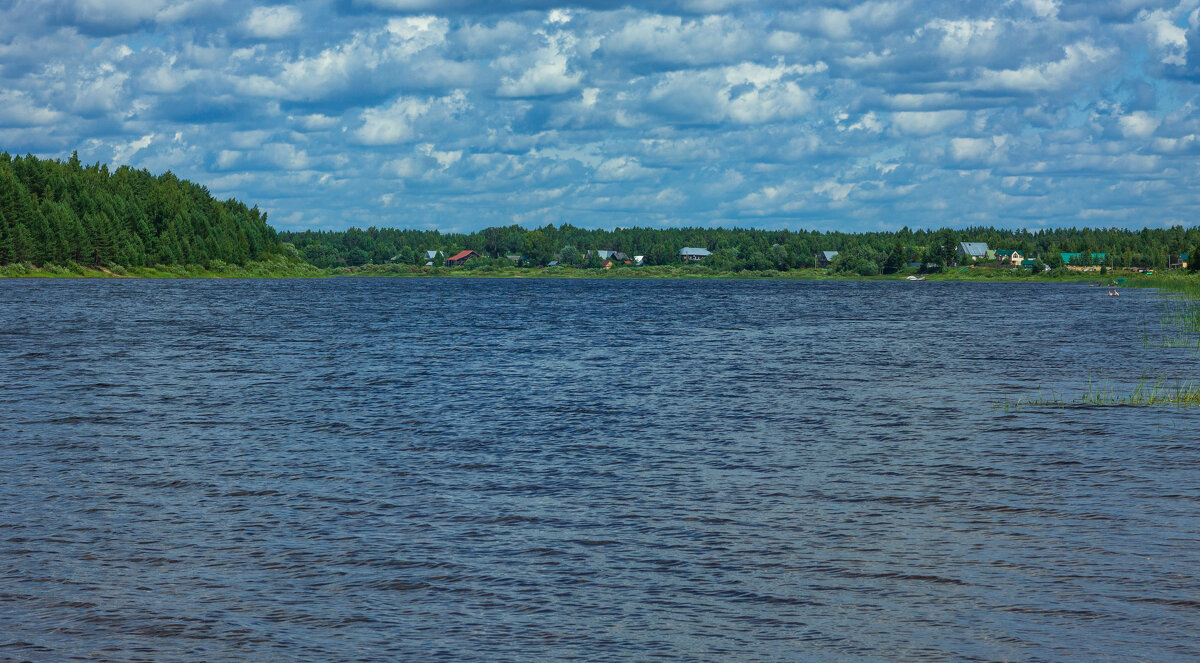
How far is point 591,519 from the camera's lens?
1947 centimetres

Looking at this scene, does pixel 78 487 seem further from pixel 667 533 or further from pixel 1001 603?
pixel 1001 603

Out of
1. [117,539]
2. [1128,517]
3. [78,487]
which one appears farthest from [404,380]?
[1128,517]

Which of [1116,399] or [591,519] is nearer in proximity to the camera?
[591,519]

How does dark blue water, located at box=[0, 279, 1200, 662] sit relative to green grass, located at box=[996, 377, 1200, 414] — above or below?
below

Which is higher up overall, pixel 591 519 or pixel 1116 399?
pixel 1116 399

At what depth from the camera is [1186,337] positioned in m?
64.3

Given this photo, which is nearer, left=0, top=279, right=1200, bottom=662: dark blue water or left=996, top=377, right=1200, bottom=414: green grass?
left=0, top=279, right=1200, bottom=662: dark blue water

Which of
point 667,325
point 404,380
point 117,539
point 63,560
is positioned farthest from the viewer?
point 667,325

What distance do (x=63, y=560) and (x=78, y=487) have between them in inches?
238

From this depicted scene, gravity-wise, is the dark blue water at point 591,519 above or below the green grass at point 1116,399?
below

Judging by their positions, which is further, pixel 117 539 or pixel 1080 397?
pixel 1080 397

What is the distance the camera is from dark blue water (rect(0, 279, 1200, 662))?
13445 millimetres

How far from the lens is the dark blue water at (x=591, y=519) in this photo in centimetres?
1345

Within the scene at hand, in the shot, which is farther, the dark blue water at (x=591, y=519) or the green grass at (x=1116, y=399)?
the green grass at (x=1116, y=399)
